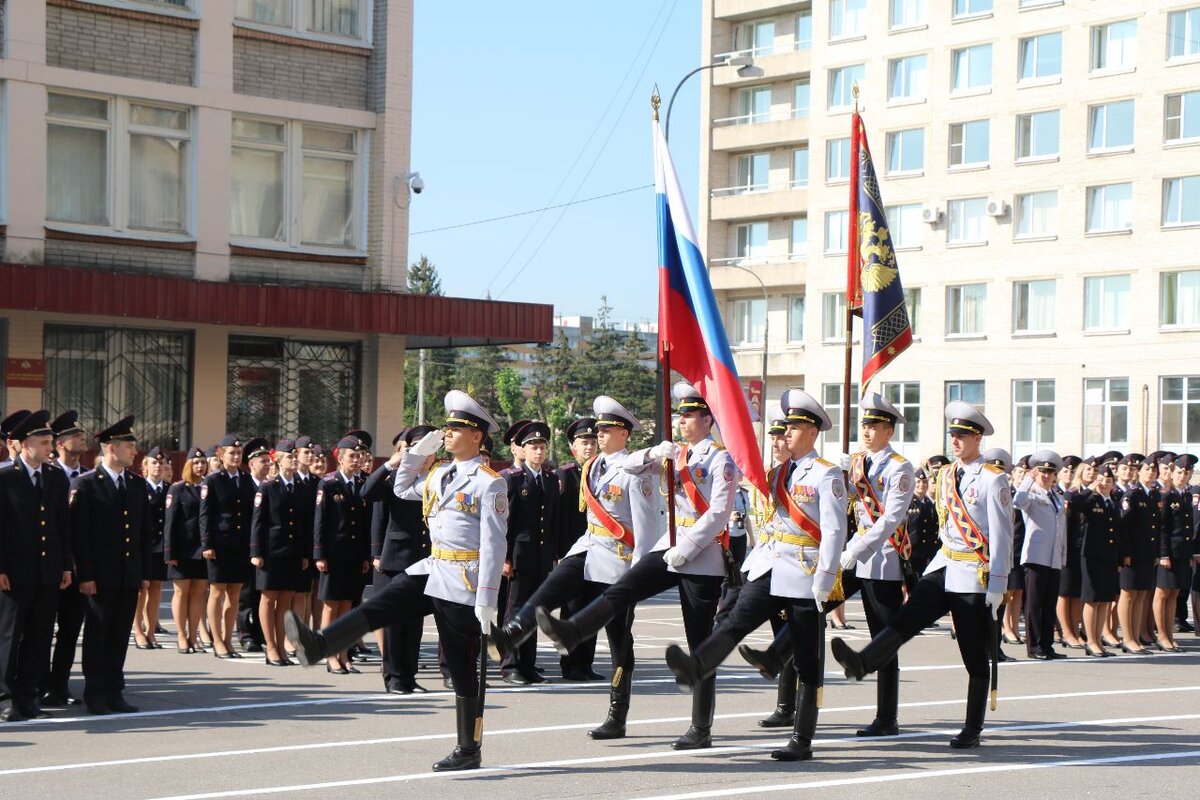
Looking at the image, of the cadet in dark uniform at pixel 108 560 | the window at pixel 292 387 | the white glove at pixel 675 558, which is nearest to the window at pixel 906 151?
the window at pixel 292 387

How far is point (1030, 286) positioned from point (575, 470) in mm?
43558

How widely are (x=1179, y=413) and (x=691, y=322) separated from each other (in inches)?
1786

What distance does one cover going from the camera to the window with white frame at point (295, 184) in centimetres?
2742

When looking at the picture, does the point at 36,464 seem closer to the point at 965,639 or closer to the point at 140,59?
the point at 965,639

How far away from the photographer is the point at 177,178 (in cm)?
2684

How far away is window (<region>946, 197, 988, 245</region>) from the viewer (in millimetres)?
59406

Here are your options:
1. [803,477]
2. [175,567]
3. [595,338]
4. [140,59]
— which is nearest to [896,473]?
[803,477]

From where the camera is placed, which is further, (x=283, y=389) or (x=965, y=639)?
(x=283, y=389)

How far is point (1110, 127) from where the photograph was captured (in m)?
55.7

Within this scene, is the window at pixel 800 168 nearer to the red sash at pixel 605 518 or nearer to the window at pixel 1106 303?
the window at pixel 1106 303

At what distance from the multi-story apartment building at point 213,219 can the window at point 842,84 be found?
36487mm

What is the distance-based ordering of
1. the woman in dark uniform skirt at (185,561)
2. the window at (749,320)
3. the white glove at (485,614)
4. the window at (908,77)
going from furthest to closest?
the window at (749,320) < the window at (908,77) < the woman in dark uniform skirt at (185,561) < the white glove at (485,614)

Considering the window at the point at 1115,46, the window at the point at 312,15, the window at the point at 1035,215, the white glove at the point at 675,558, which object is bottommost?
the white glove at the point at 675,558

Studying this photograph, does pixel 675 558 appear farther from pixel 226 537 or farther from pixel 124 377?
pixel 124 377
